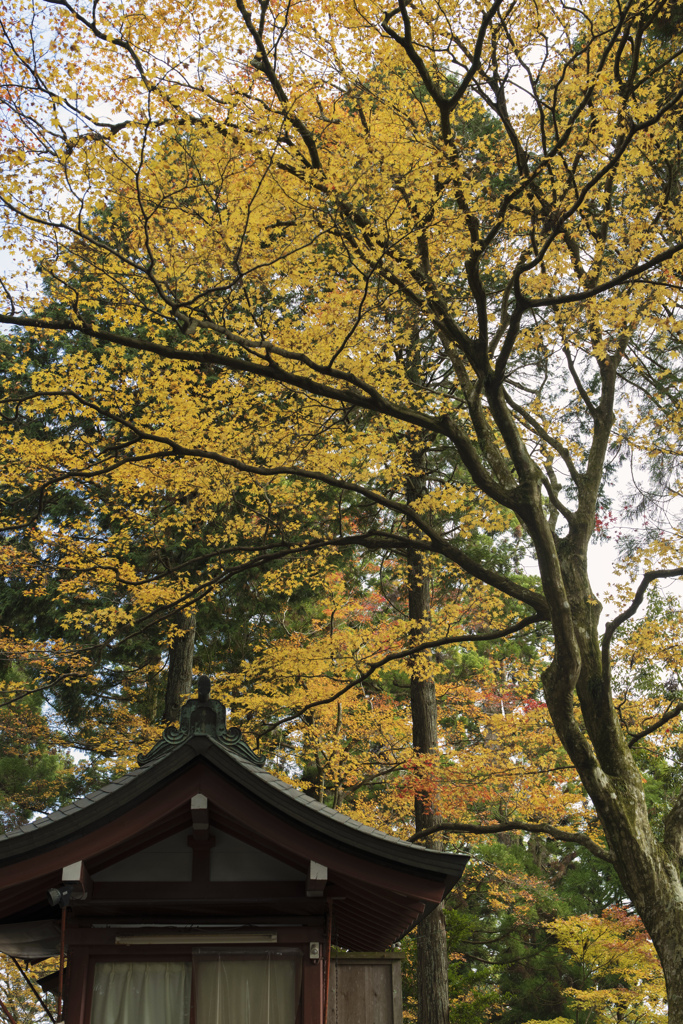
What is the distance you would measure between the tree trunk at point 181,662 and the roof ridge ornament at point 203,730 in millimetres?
8472

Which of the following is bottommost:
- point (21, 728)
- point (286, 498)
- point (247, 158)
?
point (21, 728)

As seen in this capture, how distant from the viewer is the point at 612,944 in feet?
40.4

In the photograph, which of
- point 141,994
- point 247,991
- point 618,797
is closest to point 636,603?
point 618,797

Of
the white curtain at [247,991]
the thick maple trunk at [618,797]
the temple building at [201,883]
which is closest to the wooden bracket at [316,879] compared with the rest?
the temple building at [201,883]

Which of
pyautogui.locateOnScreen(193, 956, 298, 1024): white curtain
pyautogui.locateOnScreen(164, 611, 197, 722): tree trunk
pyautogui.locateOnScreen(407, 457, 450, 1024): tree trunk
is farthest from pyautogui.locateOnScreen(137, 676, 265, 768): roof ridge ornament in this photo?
pyautogui.locateOnScreen(164, 611, 197, 722): tree trunk

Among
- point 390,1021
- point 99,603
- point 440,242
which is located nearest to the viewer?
point 390,1021

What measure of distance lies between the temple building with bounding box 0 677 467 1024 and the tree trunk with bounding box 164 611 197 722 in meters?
8.29

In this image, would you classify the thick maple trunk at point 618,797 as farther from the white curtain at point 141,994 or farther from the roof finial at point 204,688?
the white curtain at point 141,994

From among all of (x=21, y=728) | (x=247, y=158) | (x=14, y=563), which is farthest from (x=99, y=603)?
(x=247, y=158)

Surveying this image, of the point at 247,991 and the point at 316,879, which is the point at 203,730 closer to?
the point at 316,879

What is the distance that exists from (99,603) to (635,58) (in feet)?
37.7

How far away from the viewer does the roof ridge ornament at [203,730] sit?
498 centimetres

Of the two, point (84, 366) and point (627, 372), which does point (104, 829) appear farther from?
point (627, 372)

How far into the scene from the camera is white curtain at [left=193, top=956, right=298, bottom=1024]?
488cm
